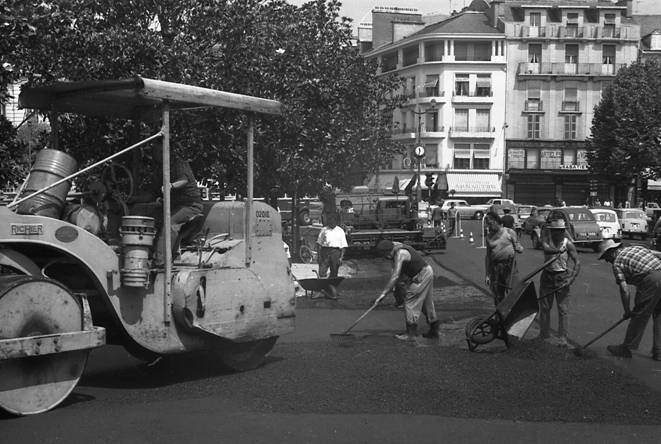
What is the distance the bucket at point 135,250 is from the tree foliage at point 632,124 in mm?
50948

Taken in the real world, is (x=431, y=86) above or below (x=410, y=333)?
above

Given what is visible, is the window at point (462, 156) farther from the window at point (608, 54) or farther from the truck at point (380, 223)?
the truck at point (380, 223)

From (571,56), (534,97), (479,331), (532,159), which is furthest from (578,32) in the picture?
(479,331)

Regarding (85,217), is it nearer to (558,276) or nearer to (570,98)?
(558,276)

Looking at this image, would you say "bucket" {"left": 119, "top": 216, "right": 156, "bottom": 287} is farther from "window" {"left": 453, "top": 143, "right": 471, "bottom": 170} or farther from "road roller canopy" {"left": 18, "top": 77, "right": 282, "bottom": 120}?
"window" {"left": 453, "top": 143, "right": 471, "bottom": 170}

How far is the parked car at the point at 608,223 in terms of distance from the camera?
102 feet

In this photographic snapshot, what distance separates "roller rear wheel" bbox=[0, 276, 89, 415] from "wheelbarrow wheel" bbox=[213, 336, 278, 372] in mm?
1676

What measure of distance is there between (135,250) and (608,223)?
1096 inches

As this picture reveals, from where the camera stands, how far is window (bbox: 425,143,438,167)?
68.2m

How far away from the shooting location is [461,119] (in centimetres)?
6838

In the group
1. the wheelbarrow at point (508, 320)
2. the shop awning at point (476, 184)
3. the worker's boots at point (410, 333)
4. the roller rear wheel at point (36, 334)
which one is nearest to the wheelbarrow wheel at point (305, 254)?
the worker's boots at point (410, 333)

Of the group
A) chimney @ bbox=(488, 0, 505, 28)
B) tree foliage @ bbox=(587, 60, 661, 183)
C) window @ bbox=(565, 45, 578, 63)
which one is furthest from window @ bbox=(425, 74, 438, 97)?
tree foliage @ bbox=(587, 60, 661, 183)

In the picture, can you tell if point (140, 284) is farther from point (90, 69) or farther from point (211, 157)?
Result: point (211, 157)

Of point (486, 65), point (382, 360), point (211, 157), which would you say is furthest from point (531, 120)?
point (382, 360)
